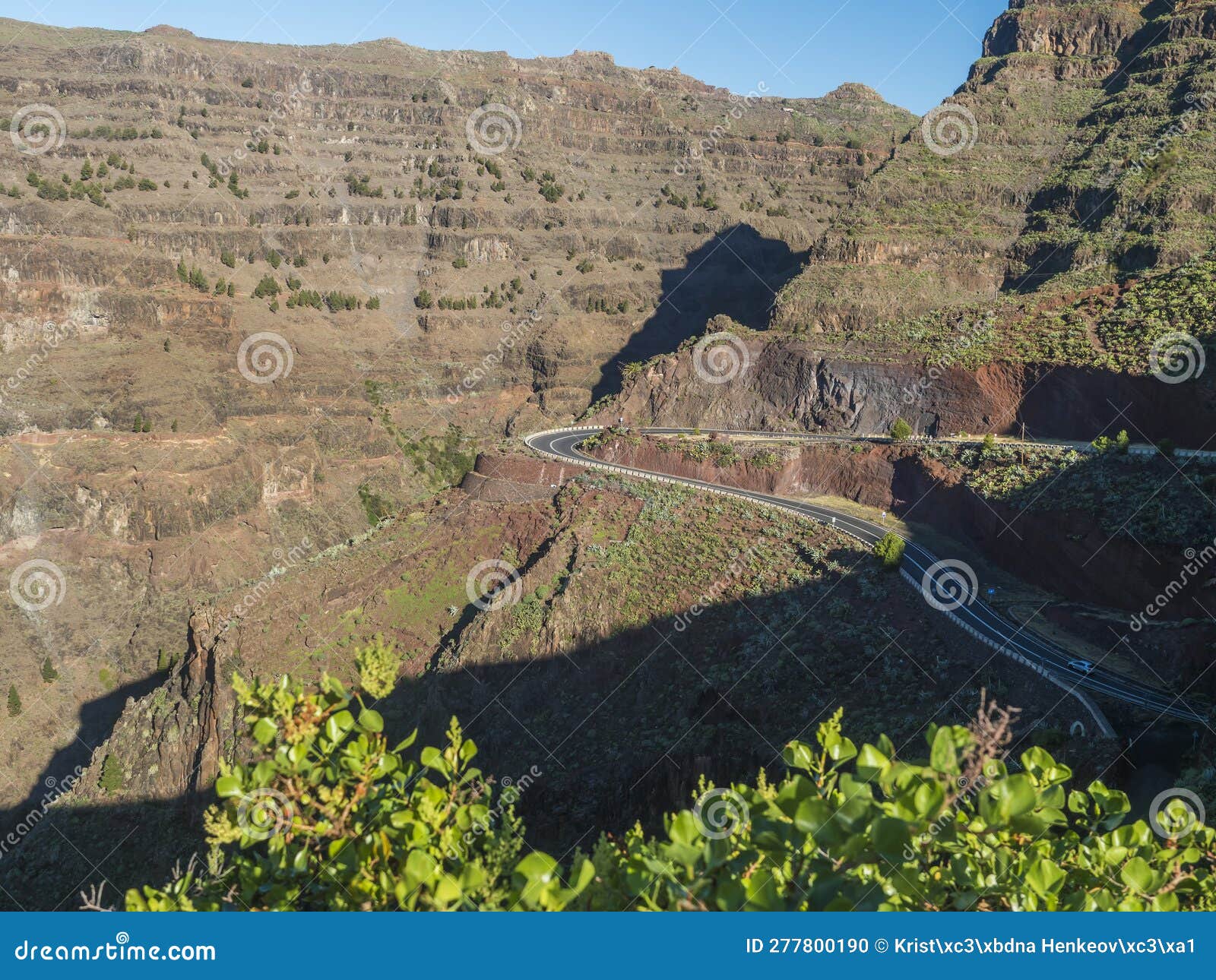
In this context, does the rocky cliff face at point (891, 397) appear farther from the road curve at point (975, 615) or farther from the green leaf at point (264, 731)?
the green leaf at point (264, 731)

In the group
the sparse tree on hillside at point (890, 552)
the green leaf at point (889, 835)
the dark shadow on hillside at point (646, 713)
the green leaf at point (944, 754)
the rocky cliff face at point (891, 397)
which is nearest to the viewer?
the green leaf at point (889, 835)

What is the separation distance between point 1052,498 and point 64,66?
4817 inches

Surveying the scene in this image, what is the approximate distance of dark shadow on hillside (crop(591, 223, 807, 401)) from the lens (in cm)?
9481

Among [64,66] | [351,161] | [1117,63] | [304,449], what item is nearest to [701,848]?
[304,449]

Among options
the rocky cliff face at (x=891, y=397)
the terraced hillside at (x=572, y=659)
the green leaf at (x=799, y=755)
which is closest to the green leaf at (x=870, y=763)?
the green leaf at (x=799, y=755)

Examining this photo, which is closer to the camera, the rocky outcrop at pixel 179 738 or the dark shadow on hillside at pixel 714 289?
the rocky outcrop at pixel 179 738

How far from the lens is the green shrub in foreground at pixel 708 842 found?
5.07 m

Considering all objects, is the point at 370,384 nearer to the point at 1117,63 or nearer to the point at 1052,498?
the point at 1052,498

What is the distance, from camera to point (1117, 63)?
7994 cm

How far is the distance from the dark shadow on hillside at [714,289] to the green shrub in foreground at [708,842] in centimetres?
8274

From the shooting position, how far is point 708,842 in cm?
540

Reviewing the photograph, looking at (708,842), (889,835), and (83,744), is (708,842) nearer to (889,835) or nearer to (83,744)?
(889,835)

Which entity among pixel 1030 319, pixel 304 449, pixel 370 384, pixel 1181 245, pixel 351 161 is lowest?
pixel 304 449

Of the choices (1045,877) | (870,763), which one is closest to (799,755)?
(870,763)
